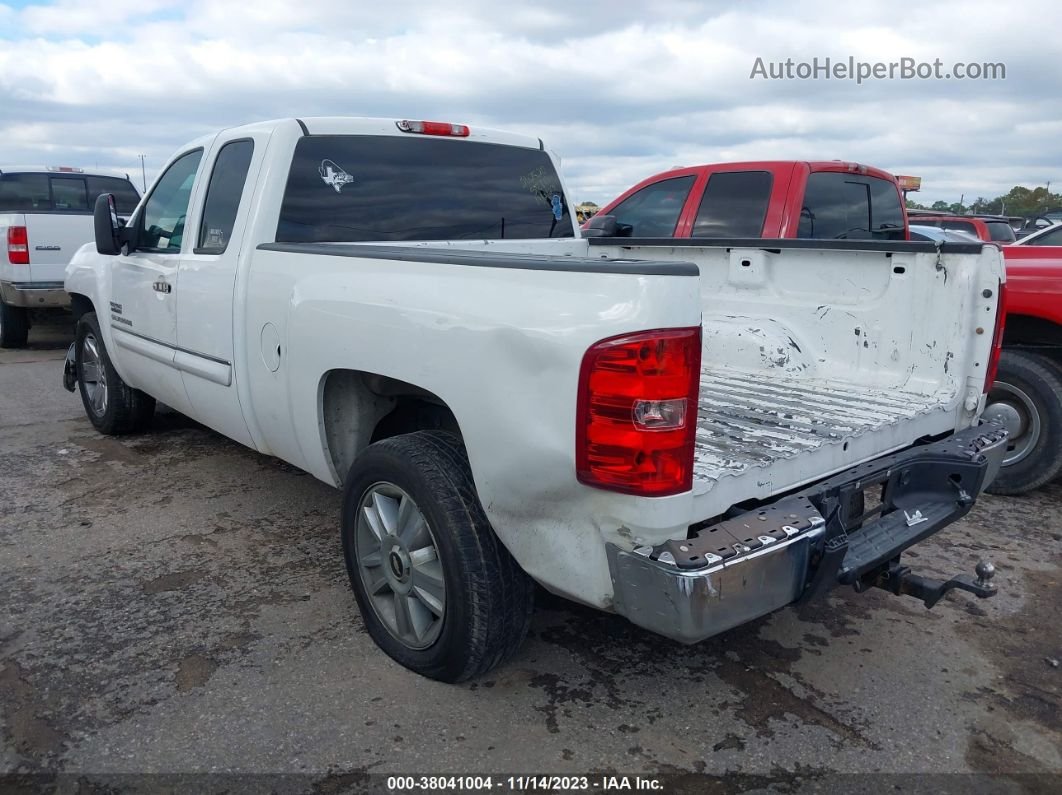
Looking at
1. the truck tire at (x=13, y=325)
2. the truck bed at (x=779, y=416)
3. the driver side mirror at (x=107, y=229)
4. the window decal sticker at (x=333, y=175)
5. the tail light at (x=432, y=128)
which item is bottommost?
the truck tire at (x=13, y=325)

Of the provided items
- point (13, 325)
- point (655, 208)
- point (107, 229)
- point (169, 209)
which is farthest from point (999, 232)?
point (13, 325)

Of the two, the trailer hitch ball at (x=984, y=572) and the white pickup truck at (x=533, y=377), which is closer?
the white pickup truck at (x=533, y=377)

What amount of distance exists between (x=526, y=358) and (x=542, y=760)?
1.21 metres

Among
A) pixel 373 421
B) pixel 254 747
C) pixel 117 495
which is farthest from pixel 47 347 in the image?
pixel 254 747

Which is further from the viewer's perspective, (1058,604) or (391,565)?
(1058,604)

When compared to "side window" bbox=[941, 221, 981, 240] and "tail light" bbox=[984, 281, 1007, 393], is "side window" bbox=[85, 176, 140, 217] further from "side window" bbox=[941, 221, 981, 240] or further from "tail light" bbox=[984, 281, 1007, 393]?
"side window" bbox=[941, 221, 981, 240]

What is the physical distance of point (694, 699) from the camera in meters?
2.91

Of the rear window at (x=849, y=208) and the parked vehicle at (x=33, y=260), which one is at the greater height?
the rear window at (x=849, y=208)

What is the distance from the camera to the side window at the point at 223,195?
393cm

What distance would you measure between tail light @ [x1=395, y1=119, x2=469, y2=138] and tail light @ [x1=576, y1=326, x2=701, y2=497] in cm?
231

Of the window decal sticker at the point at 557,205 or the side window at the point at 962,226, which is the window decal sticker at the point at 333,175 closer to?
the window decal sticker at the point at 557,205

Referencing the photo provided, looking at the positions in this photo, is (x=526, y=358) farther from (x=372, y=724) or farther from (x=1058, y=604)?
(x=1058, y=604)

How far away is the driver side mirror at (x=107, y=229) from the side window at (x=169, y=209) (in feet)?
0.37

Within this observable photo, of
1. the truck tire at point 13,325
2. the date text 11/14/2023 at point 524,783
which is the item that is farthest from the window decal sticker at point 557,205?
the truck tire at point 13,325
